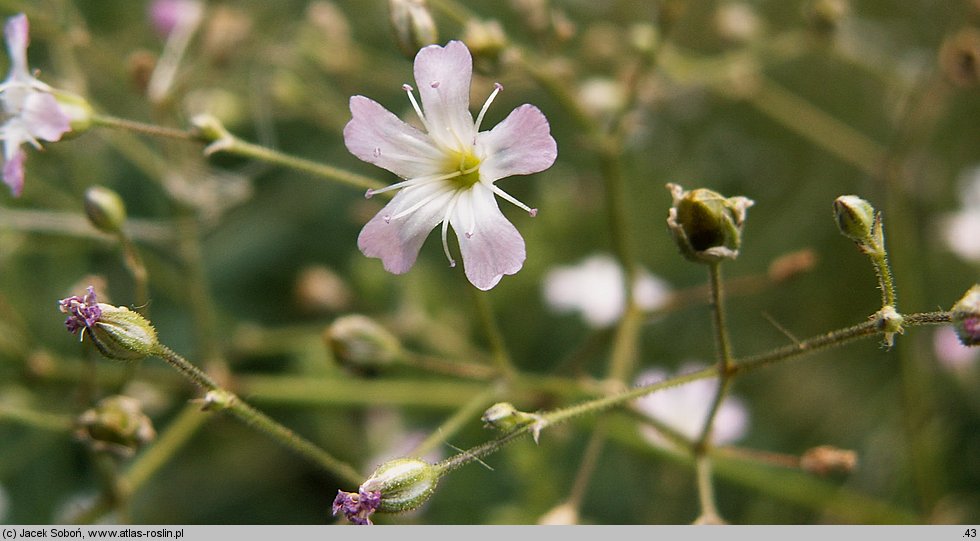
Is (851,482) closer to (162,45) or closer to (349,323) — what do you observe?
(349,323)

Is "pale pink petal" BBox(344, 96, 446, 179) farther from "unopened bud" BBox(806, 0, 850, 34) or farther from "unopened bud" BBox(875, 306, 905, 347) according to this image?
"unopened bud" BBox(806, 0, 850, 34)

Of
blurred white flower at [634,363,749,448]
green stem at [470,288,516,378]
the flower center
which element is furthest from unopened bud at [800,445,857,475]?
the flower center

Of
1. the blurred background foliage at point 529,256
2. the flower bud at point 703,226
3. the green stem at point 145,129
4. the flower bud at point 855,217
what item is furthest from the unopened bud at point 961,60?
the green stem at point 145,129

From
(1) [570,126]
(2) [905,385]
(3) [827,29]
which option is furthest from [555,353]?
(3) [827,29]

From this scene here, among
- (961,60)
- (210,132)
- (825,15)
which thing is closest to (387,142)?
(210,132)

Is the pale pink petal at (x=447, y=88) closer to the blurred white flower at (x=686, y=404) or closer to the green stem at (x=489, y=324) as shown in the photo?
the green stem at (x=489, y=324)

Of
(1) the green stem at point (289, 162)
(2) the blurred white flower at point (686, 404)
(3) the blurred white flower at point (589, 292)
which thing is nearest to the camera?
(1) the green stem at point (289, 162)

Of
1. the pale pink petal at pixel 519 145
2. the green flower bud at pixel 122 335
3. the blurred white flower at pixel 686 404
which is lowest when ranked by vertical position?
the green flower bud at pixel 122 335
